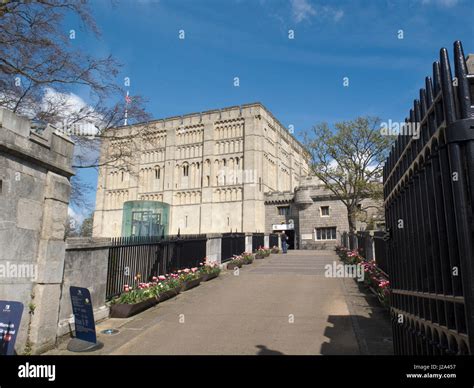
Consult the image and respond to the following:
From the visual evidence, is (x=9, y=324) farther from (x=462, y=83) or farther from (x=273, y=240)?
(x=273, y=240)

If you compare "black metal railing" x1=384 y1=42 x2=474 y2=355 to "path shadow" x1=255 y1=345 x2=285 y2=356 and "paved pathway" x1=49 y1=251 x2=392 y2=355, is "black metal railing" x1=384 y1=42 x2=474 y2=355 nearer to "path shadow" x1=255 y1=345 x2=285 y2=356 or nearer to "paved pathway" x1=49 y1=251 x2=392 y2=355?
"path shadow" x1=255 y1=345 x2=285 y2=356

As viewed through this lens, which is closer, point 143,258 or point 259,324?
point 259,324

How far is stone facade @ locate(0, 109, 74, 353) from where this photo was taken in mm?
5367

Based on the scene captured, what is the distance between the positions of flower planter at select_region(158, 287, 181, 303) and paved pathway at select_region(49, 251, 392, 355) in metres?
0.18

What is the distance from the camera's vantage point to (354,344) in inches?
239

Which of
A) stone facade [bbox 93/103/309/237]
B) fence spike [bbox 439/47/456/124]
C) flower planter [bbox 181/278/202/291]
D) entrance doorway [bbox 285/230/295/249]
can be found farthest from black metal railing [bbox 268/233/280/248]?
fence spike [bbox 439/47/456/124]

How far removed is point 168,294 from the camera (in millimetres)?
10328

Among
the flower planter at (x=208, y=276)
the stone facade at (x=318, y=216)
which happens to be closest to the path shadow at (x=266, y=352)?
the flower planter at (x=208, y=276)

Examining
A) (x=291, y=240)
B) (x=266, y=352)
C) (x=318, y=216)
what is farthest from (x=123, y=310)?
(x=291, y=240)

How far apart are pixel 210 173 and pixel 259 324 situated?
45339mm

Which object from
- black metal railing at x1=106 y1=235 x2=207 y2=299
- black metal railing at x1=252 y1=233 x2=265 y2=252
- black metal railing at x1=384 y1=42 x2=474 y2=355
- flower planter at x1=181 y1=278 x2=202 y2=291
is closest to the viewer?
black metal railing at x1=384 y1=42 x2=474 y2=355

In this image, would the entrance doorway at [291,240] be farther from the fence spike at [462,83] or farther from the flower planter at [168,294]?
the fence spike at [462,83]
